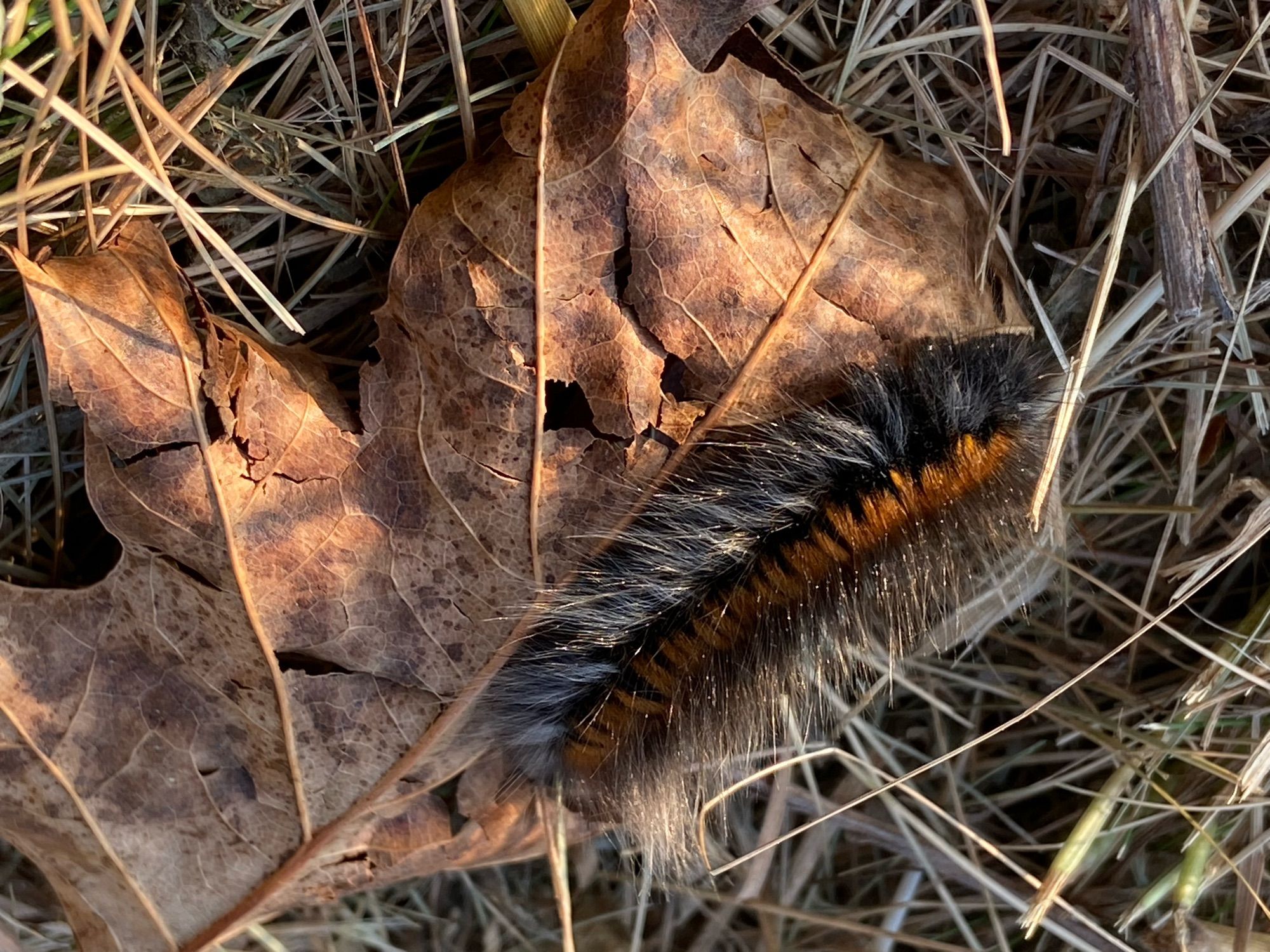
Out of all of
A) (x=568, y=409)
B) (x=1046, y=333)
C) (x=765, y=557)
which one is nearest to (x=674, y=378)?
(x=568, y=409)

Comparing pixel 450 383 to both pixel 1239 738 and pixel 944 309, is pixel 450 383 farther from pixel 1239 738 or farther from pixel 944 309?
pixel 1239 738

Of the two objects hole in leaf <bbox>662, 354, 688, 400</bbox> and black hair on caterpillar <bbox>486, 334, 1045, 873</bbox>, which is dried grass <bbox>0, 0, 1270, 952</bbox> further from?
hole in leaf <bbox>662, 354, 688, 400</bbox>

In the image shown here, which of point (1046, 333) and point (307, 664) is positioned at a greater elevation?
point (1046, 333)

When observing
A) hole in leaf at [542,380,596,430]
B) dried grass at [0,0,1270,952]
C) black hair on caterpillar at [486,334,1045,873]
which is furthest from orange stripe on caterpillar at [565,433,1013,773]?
hole in leaf at [542,380,596,430]

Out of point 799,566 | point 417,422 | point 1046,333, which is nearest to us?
point 417,422

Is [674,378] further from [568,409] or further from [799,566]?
[799,566]

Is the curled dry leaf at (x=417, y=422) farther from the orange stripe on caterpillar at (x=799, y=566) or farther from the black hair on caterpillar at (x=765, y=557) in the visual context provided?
the orange stripe on caterpillar at (x=799, y=566)

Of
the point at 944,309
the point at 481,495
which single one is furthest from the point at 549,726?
the point at 944,309

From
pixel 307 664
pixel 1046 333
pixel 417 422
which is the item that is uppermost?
pixel 417 422
